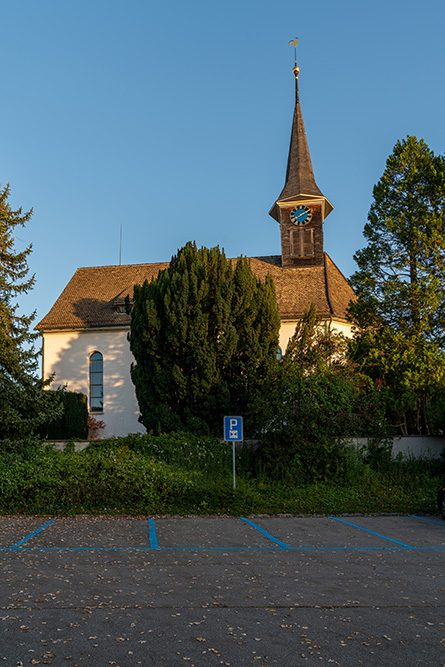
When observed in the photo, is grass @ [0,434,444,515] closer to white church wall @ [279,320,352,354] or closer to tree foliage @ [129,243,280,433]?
tree foliage @ [129,243,280,433]

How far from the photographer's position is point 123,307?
30.9 meters

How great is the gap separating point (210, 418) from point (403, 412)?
6.89 metres

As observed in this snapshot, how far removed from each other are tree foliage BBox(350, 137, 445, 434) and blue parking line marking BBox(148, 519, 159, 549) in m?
9.99

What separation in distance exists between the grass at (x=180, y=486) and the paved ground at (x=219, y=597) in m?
2.29

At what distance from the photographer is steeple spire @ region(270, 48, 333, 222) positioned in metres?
33.9

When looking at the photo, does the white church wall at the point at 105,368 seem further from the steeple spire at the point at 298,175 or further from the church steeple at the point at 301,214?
the steeple spire at the point at 298,175

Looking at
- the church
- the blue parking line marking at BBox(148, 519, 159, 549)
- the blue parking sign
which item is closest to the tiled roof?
the church

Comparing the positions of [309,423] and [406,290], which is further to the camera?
[406,290]

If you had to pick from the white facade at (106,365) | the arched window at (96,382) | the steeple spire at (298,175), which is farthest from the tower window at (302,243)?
the arched window at (96,382)

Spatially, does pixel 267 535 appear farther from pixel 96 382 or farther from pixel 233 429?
pixel 96 382

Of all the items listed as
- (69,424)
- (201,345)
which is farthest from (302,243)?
(69,424)

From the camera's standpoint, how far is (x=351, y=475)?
1648cm

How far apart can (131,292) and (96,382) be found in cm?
562

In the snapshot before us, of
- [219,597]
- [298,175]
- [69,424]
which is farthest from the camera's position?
[298,175]
